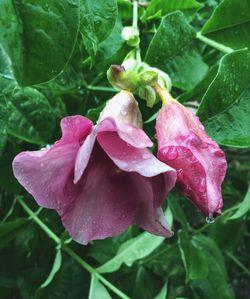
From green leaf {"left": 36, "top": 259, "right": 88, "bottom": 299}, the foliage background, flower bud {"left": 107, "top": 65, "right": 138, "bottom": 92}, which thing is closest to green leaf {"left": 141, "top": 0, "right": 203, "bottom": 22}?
the foliage background

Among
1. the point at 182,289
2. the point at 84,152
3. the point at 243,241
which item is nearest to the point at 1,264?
the point at 182,289

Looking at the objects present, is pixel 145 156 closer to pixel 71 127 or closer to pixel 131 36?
pixel 71 127

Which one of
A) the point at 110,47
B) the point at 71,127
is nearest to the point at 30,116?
the point at 110,47

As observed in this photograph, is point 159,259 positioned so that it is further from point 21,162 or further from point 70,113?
point 21,162

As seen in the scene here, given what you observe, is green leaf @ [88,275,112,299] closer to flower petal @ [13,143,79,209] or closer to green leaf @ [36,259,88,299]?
green leaf @ [36,259,88,299]

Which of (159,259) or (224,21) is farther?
(159,259)

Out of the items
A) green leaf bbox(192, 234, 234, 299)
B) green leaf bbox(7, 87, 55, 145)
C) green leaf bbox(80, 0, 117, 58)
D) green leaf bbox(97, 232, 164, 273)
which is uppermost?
green leaf bbox(80, 0, 117, 58)
